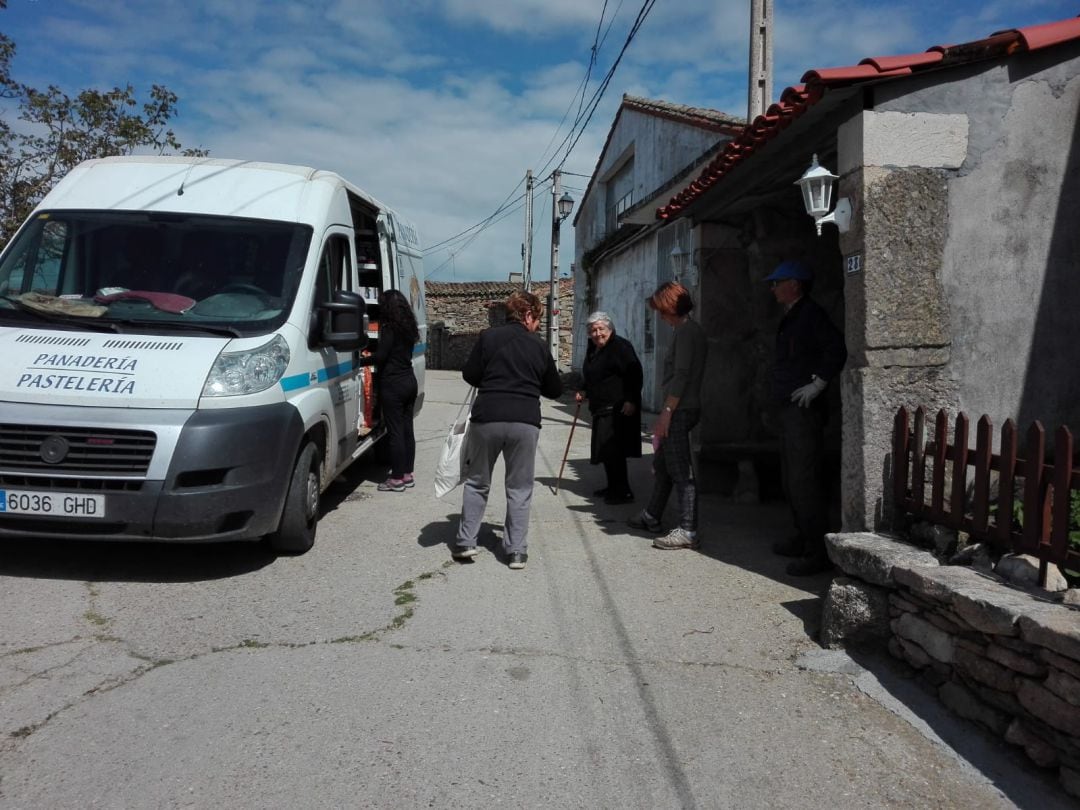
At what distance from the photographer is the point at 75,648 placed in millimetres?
3830

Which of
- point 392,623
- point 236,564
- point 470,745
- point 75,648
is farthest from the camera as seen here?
point 236,564

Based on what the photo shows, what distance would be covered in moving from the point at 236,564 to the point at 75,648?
1.40 meters

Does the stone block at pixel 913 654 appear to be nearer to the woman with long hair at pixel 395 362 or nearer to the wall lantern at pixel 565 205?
the woman with long hair at pixel 395 362

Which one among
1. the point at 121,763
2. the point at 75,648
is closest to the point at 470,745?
the point at 121,763

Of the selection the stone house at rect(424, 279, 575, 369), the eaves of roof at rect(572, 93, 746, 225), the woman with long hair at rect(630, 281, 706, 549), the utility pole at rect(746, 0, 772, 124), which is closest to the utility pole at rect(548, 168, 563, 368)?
the eaves of roof at rect(572, 93, 746, 225)

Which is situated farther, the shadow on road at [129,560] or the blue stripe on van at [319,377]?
the blue stripe on van at [319,377]

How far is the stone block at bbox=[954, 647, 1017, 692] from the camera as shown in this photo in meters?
3.20

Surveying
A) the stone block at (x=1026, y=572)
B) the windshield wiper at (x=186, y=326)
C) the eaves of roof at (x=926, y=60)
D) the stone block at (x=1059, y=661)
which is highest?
the eaves of roof at (x=926, y=60)

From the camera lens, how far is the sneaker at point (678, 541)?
19.3 ft

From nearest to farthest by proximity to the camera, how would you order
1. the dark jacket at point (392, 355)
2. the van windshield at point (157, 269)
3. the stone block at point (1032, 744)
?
the stone block at point (1032, 744), the van windshield at point (157, 269), the dark jacket at point (392, 355)

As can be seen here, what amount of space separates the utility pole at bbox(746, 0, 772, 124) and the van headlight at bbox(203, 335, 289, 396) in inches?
232

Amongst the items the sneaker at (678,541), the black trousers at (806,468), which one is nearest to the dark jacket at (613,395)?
the sneaker at (678,541)

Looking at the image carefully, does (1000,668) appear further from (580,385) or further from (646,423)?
(646,423)

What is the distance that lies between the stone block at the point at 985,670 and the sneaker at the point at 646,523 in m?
2.96
